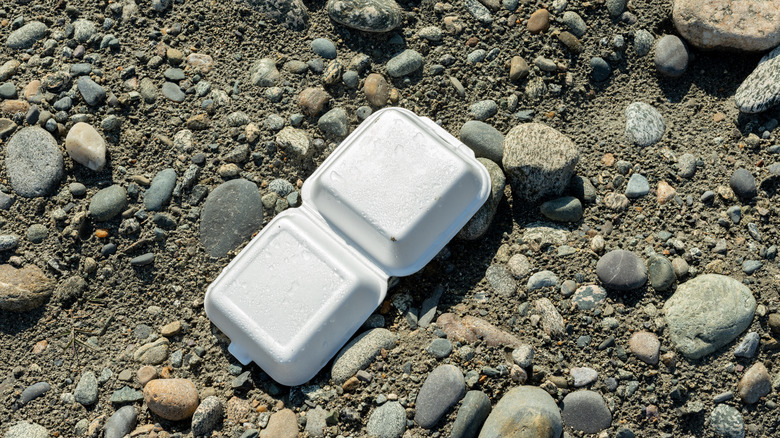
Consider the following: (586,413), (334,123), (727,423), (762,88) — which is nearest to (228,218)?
(334,123)

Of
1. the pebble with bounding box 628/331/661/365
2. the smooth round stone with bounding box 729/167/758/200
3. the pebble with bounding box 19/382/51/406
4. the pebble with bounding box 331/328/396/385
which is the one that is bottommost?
the pebble with bounding box 19/382/51/406

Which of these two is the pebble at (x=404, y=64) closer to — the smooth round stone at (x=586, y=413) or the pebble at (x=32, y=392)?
the smooth round stone at (x=586, y=413)

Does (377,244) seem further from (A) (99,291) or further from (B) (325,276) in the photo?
(A) (99,291)

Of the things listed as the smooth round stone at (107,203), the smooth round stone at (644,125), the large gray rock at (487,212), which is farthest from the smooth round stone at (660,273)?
the smooth round stone at (107,203)

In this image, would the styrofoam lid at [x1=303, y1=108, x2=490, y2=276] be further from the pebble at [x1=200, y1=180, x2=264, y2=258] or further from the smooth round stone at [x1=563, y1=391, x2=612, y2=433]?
the smooth round stone at [x1=563, y1=391, x2=612, y2=433]

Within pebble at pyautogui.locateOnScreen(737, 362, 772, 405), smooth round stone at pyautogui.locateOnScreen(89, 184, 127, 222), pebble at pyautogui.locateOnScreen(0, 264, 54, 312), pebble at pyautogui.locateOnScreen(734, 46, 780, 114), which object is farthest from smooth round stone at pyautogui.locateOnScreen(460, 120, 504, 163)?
pebble at pyautogui.locateOnScreen(0, 264, 54, 312)
